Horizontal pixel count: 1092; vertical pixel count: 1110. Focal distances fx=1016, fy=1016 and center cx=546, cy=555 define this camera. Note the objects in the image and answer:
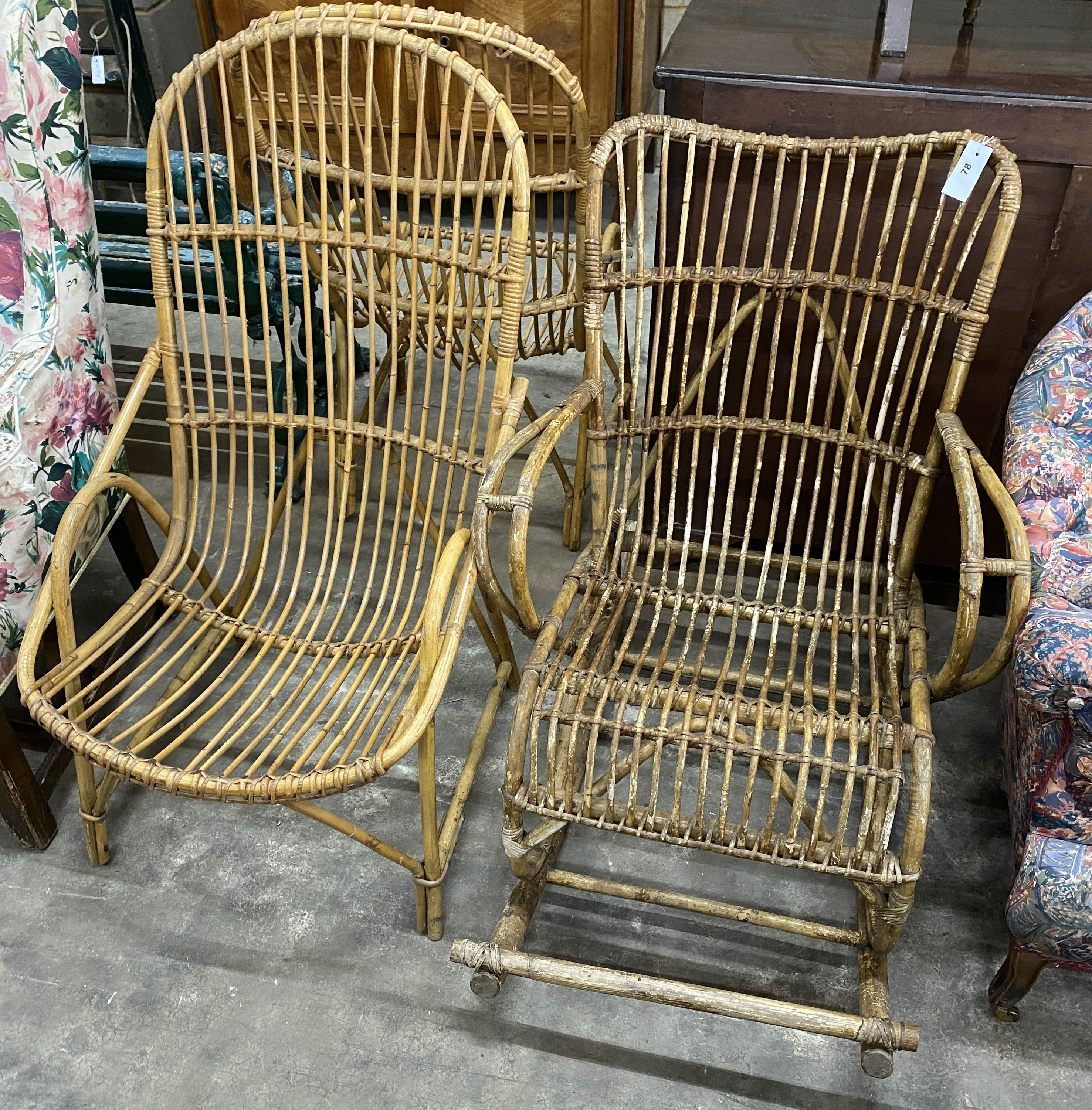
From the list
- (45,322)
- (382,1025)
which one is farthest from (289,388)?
(382,1025)

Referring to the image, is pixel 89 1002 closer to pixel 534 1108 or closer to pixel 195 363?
pixel 534 1108

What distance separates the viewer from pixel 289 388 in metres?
1.77

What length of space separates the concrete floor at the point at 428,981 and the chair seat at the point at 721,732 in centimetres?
21

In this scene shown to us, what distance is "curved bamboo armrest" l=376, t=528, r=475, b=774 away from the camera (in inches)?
54.0

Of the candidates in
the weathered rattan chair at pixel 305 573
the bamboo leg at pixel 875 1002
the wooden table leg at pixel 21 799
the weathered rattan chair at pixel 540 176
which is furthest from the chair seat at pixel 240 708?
the bamboo leg at pixel 875 1002

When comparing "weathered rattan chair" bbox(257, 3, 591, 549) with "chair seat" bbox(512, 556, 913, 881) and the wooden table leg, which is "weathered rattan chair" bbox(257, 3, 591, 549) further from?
the wooden table leg

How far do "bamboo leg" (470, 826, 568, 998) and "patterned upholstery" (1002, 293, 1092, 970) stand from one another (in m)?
0.70

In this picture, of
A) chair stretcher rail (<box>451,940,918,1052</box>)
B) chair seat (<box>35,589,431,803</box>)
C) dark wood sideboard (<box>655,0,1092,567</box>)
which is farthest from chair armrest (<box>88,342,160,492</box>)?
dark wood sideboard (<box>655,0,1092,567</box>)

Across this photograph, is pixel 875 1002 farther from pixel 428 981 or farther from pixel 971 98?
pixel 971 98

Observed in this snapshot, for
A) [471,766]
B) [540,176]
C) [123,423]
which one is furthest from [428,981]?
[540,176]

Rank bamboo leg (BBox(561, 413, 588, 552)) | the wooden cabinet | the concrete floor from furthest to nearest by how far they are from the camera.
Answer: the wooden cabinet → bamboo leg (BBox(561, 413, 588, 552)) → the concrete floor

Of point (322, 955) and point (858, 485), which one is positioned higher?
point (858, 485)

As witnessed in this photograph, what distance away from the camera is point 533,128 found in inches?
93.8

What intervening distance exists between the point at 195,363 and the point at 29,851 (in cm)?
171
